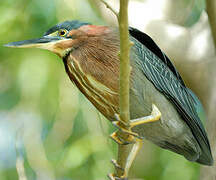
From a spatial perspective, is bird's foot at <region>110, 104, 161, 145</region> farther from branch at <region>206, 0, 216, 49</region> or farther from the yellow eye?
branch at <region>206, 0, 216, 49</region>

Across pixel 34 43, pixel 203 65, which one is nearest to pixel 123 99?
pixel 34 43

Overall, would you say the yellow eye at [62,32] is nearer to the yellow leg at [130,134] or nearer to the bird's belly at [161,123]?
the bird's belly at [161,123]

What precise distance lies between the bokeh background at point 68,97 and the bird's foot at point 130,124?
587mm

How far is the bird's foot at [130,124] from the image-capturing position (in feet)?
8.14

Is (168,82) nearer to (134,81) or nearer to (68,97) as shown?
(134,81)

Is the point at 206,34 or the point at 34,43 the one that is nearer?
the point at 34,43

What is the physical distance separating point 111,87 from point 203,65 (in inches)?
57.4

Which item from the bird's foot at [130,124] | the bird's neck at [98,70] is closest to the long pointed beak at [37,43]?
the bird's neck at [98,70]

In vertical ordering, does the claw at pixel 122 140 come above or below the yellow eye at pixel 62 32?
below

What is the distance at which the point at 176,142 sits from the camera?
10.9 ft

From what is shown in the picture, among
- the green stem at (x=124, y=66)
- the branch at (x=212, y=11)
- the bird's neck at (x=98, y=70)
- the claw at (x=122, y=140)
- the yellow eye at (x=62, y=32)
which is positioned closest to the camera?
the green stem at (x=124, y=66)

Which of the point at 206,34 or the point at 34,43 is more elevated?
the point at 34,43

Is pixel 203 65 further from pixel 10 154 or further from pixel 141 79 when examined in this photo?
pixel 10 154

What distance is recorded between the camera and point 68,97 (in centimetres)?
370
